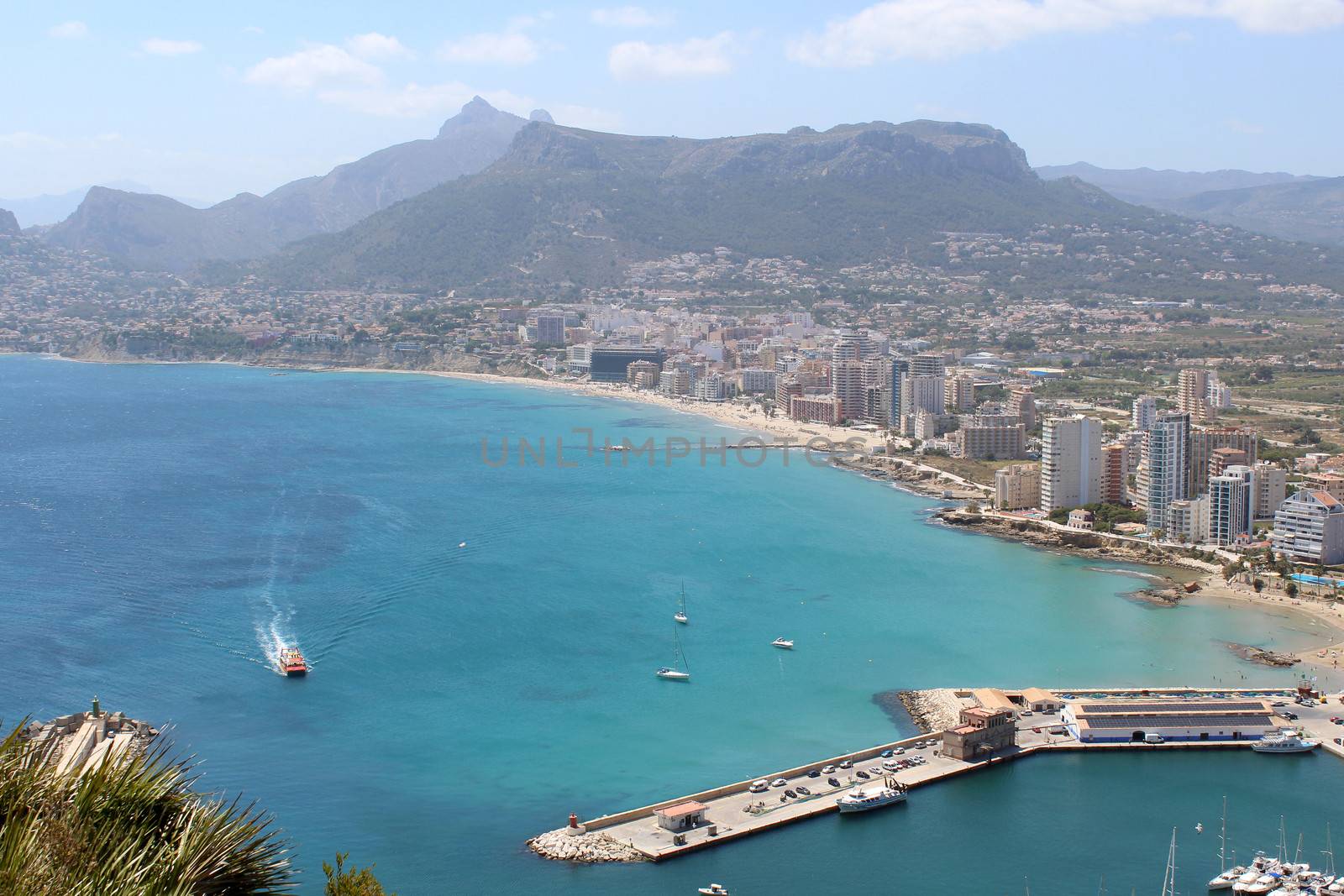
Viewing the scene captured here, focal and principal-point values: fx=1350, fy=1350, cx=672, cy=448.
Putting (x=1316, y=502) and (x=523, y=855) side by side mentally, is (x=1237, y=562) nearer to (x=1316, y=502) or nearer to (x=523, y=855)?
(x=1316, y=502)

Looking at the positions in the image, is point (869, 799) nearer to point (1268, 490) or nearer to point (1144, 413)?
point (1268, 490)

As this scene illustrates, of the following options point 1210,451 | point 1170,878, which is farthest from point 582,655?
point 1210,451

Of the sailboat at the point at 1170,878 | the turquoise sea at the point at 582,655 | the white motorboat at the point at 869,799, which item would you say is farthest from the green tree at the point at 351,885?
the sailboat at the point at 1170,878

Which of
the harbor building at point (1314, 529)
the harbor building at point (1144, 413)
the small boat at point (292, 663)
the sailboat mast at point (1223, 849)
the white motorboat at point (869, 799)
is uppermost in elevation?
the harbor building at point (1144, 413)

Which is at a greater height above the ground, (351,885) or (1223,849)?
(351,885)

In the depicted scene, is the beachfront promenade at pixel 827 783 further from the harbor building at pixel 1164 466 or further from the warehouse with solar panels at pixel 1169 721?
the harbor building at pixel 1164 466

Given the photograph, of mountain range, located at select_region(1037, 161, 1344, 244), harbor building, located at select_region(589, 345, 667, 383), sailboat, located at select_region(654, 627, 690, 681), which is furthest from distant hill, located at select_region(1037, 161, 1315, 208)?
sailboat, located at select_region(654, 627, 690, 681)

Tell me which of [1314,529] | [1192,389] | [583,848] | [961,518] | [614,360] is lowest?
[583,848]
